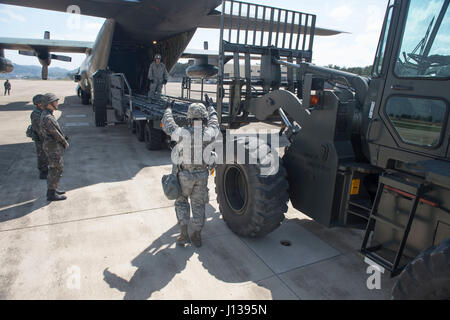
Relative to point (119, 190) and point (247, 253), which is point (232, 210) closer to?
point (247, 253)

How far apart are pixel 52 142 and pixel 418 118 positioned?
524cm

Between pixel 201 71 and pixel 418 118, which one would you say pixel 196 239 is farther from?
pixel 201 71

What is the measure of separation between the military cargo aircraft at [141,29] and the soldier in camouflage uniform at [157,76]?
4.14ft

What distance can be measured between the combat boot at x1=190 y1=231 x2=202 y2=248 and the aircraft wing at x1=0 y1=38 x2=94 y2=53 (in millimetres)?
17231

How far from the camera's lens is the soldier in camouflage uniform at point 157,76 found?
10711 millimetres

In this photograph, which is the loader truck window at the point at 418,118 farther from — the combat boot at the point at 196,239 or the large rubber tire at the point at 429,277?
the combat boot at the point at 196,239

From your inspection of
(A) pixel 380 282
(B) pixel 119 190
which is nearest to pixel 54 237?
(B) pixel 119 190

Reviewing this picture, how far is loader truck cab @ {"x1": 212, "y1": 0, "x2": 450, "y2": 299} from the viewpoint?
236 centimetres

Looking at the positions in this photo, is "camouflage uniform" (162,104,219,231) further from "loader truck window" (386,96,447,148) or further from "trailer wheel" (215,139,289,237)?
"loader truck window" (386,96,447,148)

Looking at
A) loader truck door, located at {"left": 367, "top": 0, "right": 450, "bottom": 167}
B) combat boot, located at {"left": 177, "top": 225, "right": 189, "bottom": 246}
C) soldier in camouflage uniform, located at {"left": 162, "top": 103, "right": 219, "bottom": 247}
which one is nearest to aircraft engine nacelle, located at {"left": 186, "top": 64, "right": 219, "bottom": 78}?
soldier in camouflage uniform, located at {"left": 162, "top": 103, "right": 219, "bottom": 247}

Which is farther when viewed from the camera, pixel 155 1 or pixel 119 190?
pixel 155 1

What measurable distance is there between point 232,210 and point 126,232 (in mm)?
1525

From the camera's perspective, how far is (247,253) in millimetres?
3850

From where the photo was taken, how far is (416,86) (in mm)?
2521
